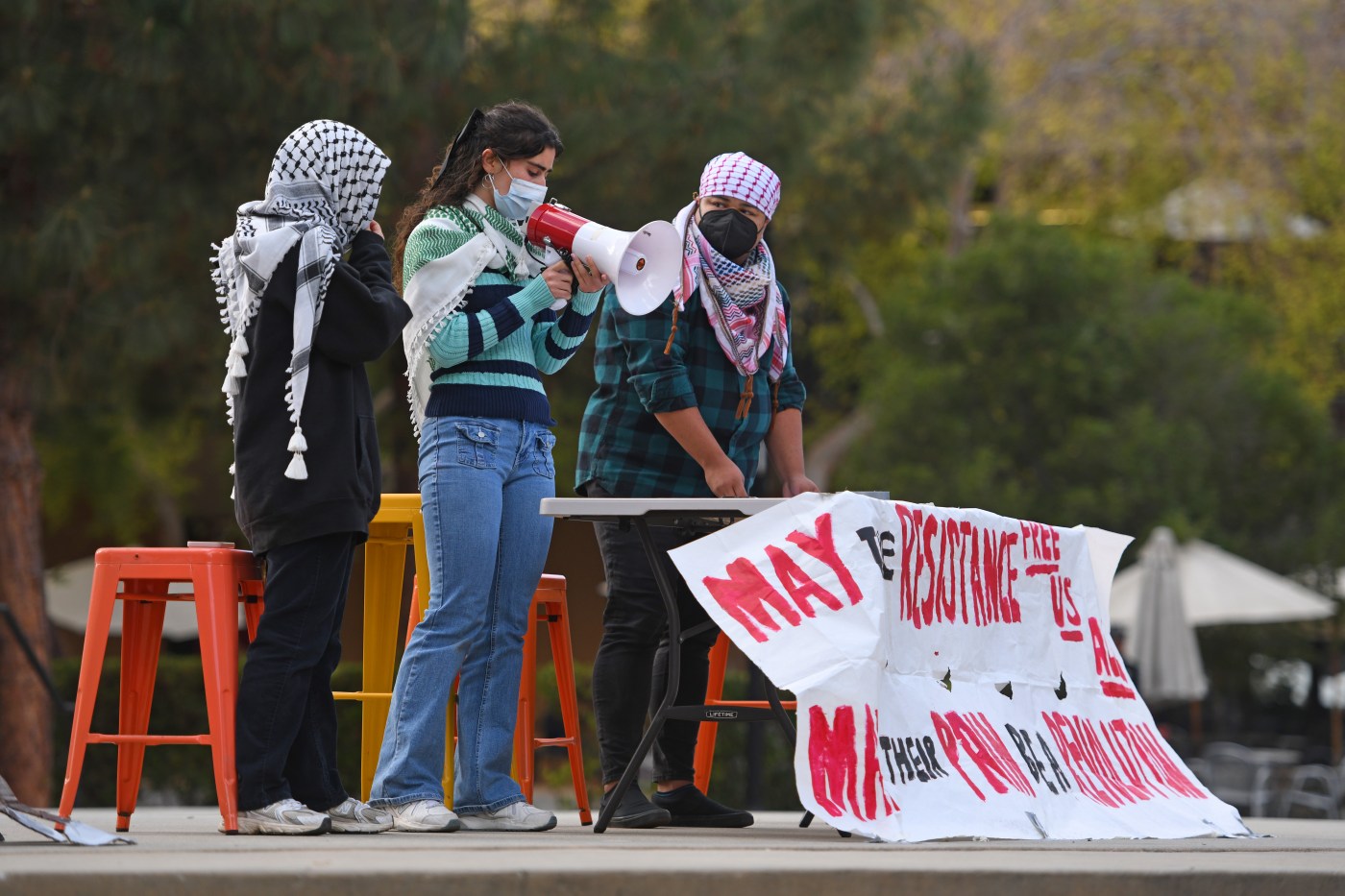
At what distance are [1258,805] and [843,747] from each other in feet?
30.9

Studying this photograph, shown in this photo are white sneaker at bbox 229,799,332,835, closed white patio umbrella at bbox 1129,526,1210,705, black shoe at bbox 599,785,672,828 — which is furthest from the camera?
closed white patio umbrella at bbox 1129,526,1210,705

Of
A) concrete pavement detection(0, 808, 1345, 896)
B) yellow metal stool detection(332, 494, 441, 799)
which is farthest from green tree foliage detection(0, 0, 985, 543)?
concrete pavement detection(0, 808, 1345, 896)

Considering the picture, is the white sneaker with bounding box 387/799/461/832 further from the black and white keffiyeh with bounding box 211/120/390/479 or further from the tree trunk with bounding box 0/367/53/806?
the tree trunk with bounding box 0/367/53/806

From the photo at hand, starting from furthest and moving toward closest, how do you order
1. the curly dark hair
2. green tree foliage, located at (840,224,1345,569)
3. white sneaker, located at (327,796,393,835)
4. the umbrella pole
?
1. the umbrella pole
2. green tree foliage, located at (840,224,1345,569)
3. the curly dark hair
4. white sneaker, located at (327,796,393,835)

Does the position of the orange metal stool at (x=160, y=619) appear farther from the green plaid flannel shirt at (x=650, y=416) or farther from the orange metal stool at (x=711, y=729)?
the orange metal stool at (x=711, y=729)

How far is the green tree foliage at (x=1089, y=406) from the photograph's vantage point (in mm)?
16750

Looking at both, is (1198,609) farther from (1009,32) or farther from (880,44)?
(1009,32)

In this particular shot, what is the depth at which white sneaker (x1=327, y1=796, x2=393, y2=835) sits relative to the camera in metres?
4.77

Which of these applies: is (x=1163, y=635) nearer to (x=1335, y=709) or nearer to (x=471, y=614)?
(x=1335, y=709)

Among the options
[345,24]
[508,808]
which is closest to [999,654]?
[508,808]

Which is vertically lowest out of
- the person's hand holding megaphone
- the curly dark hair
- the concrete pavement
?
the concrete pavement

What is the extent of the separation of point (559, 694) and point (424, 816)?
0.93 metres

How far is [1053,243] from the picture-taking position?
1741 centimetres

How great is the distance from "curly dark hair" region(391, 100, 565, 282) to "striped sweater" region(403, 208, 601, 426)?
3.5 inches
